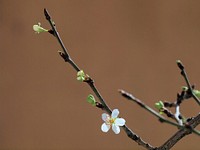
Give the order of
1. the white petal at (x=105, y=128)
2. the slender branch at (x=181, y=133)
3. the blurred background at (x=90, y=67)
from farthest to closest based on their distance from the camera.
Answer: the blurred background at (x=90, y=67) < the white petal at (x=105, y=128) < the slender branch at (x=181, y=133)

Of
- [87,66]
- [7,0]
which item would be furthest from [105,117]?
[7,0]

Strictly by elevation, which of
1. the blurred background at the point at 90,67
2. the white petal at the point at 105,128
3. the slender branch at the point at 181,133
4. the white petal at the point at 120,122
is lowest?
the slender branch at the point at 181,133

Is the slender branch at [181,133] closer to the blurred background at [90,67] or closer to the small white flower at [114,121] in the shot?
the small white flower at [114,121]

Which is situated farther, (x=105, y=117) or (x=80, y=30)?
(x=80, y=30)

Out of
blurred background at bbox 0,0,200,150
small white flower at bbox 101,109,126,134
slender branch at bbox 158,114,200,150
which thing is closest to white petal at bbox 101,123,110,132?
small white flower at bbox 101,109,126,134

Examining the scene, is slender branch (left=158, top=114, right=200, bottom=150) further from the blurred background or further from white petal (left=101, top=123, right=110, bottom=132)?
the blurred background

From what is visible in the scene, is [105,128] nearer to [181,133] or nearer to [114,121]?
[114,121]

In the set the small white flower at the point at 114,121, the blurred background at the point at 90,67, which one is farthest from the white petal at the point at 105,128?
the blurred background at the point at 90,67

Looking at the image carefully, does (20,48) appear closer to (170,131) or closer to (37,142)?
(37,142)
